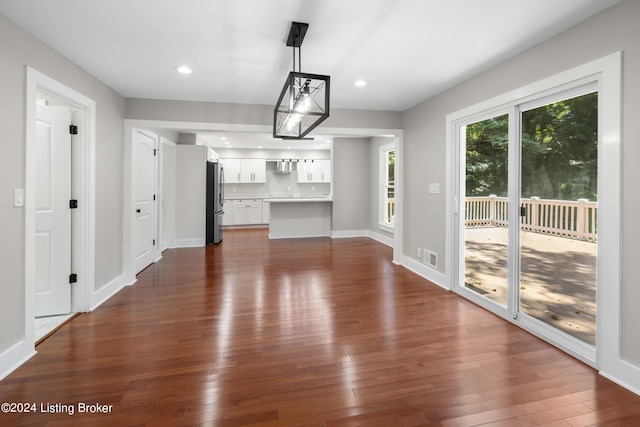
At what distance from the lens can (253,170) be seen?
368 inches

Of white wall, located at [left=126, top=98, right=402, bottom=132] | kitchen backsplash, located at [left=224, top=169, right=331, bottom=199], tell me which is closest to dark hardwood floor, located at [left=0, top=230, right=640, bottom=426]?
white wall, located at [left=126, top=98, right=402, bottom=132]

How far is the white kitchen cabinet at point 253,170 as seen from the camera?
930 cm

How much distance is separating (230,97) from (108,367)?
10.3 feet

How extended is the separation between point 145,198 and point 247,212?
4.61 meters

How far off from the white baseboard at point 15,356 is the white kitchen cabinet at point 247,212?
6871 mm

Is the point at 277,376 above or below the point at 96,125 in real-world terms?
below

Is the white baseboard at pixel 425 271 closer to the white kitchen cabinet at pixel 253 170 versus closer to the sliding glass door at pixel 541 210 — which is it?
the sliding glass door at pixel 541 210

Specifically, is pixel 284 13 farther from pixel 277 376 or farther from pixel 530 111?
pixel 277 376

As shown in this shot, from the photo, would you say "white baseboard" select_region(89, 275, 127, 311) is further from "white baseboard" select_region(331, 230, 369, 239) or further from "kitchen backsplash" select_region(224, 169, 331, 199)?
"kitchen backsplash" select_region(224, 169, 331, 199)

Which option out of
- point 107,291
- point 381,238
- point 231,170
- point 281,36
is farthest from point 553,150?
point 231,170

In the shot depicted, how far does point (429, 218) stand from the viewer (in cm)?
410

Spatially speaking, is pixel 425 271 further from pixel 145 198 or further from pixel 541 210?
pixel 145 198

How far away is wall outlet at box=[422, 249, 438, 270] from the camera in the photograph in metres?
3.98

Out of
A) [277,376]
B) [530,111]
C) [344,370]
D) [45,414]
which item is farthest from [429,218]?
[45,414]
